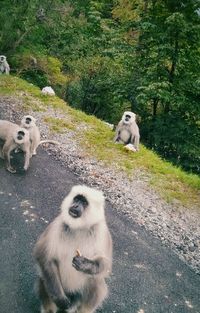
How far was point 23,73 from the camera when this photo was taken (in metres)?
20.3

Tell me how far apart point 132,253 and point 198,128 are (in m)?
9.69

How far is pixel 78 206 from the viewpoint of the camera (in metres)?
4.58

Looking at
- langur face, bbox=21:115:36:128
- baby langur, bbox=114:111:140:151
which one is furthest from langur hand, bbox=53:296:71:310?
baby langur, bbox=114:111:140:151

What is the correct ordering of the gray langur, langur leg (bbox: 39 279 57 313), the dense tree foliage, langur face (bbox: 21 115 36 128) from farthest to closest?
the gray langur < the dense tree foliage < langur face (bbox: 21 115 36 128) < langur leg (bbox: 39 279 57 313)

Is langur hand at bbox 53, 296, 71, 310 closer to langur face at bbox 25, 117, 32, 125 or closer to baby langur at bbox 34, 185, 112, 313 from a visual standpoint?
baby langur at bbox 34, 185, 112, 313

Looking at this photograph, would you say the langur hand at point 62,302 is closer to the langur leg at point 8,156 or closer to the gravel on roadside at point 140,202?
the gravel on roadside at point 140,202

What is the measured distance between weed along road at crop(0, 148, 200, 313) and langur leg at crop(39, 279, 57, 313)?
37cm

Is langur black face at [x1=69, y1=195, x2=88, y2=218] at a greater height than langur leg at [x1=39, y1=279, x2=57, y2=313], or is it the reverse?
langur black face at [x1=69, y1=195, x2=88, y2=218]

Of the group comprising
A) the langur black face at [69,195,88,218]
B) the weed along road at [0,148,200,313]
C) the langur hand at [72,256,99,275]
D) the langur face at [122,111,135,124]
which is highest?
the langur black face at [69,195,88,218]

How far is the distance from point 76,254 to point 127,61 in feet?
46.5

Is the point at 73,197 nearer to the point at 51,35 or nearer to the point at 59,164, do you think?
the point at 59,164

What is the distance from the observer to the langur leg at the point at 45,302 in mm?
5207

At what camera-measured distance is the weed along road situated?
6.14 meters

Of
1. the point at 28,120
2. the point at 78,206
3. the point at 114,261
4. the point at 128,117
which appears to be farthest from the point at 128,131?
the point at 78,206
